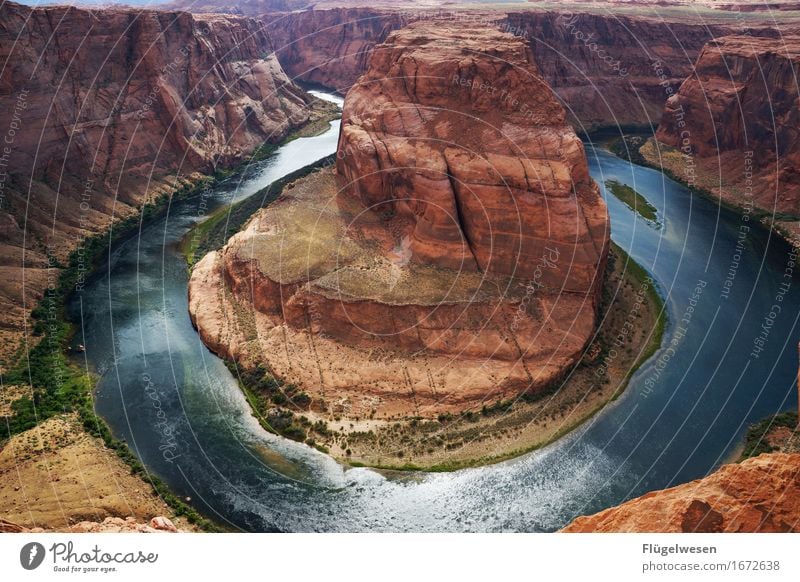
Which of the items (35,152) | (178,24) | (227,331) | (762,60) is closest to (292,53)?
(178,24)

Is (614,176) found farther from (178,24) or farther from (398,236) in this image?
(178,24)

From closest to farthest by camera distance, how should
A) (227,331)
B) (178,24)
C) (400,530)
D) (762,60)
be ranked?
(400,530) → (227,331) → (762,60) → (178,24)

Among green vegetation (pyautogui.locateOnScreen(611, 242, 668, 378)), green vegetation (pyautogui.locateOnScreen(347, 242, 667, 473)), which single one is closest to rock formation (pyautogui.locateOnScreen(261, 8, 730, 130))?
green vegetation (pyautogui.locateOnScreen(611, 242, 668, 378))

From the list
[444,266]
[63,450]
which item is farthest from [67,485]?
[444,266]

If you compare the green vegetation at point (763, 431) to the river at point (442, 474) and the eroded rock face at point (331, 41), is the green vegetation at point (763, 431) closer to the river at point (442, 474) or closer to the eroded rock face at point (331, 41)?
the river at point (442, 474)

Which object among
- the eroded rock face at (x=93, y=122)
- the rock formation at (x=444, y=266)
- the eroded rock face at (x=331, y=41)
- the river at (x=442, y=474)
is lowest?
the river at (x=442, y=474)

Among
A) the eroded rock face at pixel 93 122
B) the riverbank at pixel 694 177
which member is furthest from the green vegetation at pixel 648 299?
the eroded rock face at pixel 93 122

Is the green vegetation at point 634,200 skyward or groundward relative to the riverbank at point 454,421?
skyward
